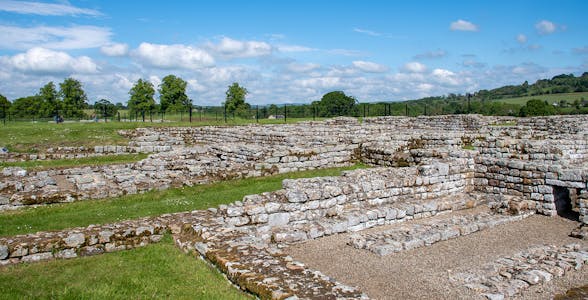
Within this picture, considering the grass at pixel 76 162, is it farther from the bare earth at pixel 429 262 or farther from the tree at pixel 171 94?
the tree at pixel 171 94

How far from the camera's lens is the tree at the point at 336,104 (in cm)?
5880

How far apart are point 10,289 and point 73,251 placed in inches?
68.8

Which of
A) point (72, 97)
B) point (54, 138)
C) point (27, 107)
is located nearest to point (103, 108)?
point (72, 97)

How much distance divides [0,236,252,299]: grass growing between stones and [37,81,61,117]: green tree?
49.4m

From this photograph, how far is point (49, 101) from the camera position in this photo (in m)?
51.8

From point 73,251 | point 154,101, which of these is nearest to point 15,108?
point 154,101

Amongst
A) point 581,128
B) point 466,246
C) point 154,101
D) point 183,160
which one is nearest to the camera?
point 466,246

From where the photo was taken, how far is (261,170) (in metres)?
17.8

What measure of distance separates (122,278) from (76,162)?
17107 mm

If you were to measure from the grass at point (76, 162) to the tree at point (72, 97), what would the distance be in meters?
32.6

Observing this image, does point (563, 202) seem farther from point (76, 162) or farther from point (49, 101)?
point (49, 101)

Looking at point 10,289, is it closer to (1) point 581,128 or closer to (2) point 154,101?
(1) point 581,128

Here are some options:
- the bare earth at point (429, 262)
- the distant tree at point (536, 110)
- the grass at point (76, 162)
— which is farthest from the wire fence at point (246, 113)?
the bare earth at point (429, 262)

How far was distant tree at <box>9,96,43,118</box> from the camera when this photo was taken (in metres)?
53.6
